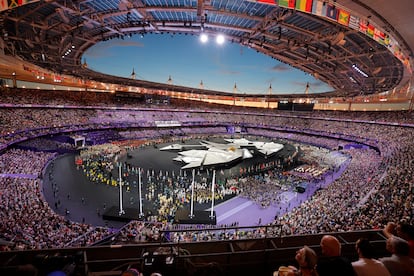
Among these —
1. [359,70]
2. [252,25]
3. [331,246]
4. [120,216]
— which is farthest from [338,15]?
[359,70]

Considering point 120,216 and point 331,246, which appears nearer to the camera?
point 331,246

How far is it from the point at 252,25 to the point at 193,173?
14208 millimetres

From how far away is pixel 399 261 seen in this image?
3.00 metres

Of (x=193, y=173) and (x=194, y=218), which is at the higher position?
(x=193, y=173)

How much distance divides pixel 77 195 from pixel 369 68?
33.1 metres

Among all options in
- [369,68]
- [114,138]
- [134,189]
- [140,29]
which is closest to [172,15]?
[140,29]

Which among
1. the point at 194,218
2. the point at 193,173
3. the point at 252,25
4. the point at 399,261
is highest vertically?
the point at 252,25

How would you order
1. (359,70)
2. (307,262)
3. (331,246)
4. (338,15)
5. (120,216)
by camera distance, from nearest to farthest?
(307,262), (331,246), (338,15), (120,216), (359,70)

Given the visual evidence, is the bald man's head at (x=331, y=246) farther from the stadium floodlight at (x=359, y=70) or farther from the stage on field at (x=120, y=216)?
the stadium floodlight at (x=359, y=70)

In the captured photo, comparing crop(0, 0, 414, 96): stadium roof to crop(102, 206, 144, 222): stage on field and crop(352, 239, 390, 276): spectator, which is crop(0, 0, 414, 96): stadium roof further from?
crop(102, 206, 144, 222): stage on field

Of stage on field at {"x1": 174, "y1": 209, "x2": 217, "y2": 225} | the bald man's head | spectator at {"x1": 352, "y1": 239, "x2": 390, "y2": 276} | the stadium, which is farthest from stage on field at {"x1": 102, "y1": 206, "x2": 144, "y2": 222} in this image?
spectator at {"x1": 352, "y1": 239, "x2": 390, "y2": 276}

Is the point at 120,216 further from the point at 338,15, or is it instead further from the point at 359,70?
the point at 359,70

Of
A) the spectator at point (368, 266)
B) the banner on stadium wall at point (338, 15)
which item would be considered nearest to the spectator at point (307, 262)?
the spectator at point (368, 266)

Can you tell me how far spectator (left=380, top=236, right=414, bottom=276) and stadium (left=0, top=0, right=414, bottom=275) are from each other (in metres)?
0.03
